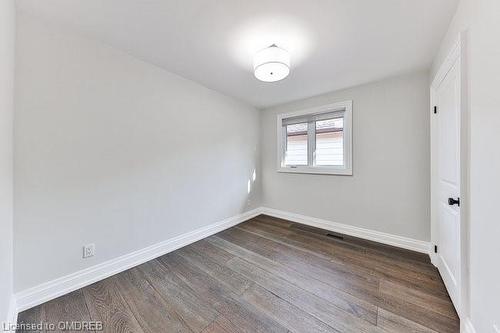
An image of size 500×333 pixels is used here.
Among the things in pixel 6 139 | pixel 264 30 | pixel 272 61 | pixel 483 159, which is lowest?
pixel 483 159

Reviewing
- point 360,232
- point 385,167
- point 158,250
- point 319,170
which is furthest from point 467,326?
point 158,250

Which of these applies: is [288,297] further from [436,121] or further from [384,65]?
[384,65]

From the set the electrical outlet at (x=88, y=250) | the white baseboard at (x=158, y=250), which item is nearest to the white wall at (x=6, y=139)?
the white baseboard at (x=158, y=250)

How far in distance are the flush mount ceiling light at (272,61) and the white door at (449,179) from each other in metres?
1.29

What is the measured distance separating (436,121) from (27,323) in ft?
13.0

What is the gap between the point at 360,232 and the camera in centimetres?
280

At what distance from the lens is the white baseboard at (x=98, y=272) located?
4.99 feet

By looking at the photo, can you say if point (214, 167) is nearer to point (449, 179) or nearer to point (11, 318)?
point (11, 318)

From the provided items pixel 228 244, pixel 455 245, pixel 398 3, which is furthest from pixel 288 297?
pixel 398 3

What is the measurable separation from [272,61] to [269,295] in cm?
213

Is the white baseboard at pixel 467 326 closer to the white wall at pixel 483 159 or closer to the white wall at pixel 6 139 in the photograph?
the white wall at pixel 483 159

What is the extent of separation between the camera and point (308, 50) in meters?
1.95

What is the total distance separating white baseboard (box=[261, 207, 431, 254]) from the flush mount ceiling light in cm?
242

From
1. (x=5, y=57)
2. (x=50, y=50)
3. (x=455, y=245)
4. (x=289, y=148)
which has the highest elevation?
(x=50, y=50)
